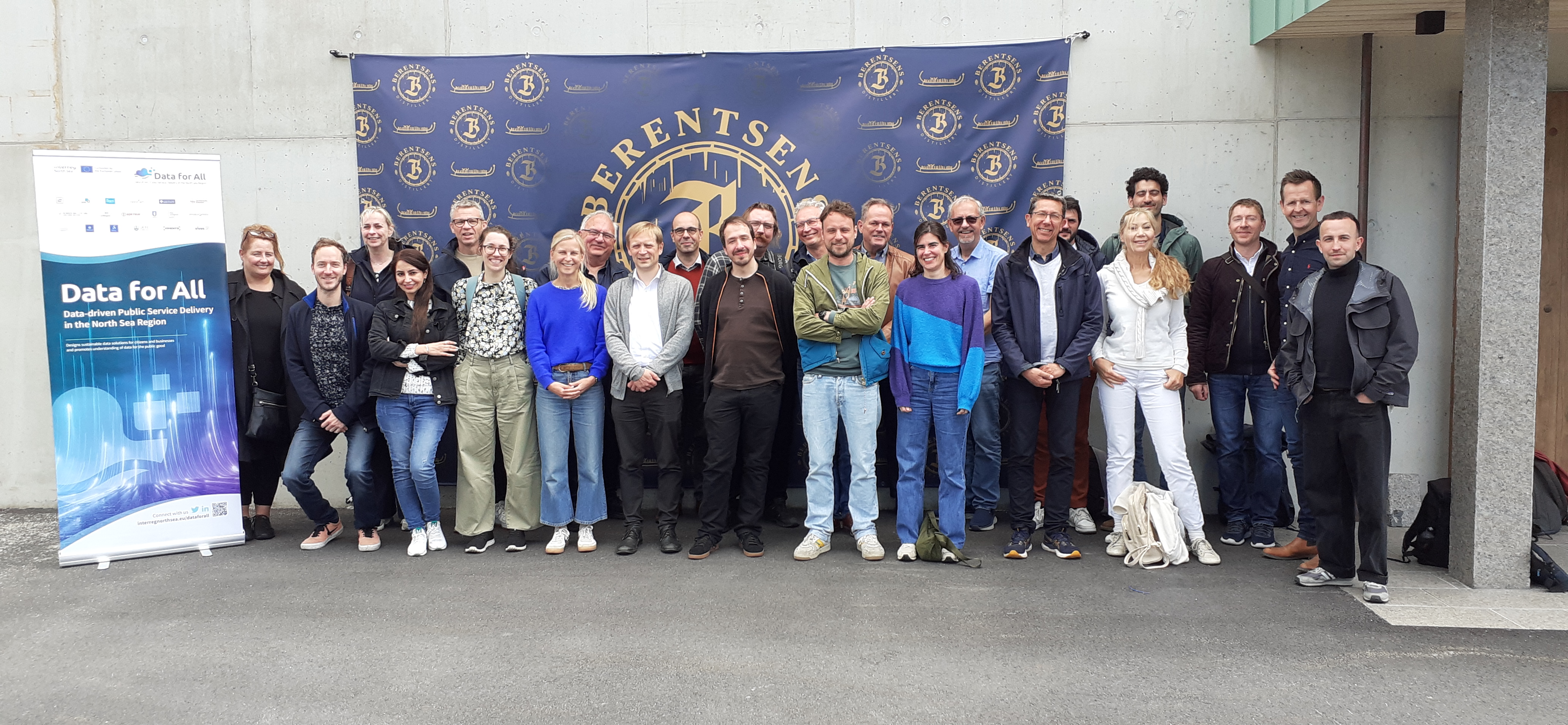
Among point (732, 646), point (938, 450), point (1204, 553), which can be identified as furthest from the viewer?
point (938, 450)

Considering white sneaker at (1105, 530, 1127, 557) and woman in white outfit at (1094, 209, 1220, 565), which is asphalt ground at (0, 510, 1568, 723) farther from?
woman in white outfit at (1094, 209, 1220, 565)

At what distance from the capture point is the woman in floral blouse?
4.84 meters

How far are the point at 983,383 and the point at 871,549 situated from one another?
103 centimetres

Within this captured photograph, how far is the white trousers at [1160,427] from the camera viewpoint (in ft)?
15.3

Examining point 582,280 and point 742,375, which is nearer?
point 742,375

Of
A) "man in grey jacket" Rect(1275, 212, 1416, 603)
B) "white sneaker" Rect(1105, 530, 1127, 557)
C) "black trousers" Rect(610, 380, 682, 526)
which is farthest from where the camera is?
"black trousers" Rect(610, 380, 682, 526)

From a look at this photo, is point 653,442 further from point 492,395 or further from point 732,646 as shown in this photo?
point 732,646

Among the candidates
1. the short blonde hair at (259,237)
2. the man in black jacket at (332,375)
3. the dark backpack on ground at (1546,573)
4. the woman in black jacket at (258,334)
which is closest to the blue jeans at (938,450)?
the dark backpack on ground at (1546,573)

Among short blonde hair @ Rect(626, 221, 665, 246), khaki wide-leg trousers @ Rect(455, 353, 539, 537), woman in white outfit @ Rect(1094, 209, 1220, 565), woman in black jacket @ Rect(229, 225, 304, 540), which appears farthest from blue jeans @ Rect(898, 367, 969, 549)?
woman in black jacket @ Rect(229, 225, 304, 540)

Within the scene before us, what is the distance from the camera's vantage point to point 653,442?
4941 millimetres

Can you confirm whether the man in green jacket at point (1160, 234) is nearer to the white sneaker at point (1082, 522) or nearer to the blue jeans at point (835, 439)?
the white sneaker at point (1082, 522)

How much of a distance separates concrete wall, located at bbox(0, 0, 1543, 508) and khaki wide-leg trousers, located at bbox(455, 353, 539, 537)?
179 centimetres

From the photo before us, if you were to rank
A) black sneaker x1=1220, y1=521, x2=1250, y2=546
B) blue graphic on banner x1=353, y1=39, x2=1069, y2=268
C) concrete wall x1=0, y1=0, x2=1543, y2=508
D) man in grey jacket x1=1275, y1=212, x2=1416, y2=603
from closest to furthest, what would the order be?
1. man in grey jacket x1=1275, y1=212, x2=1416, y2=603
2. black sneaker x1=1220, y1=521, x2=1250, y2=546
3. concrete wall x1=0, y1=0, x2=1543, y2=508
4. blue graphic on banner x1=353, y1=39, x2=1069, y2=268

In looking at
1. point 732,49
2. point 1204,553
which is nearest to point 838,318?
point 1204,553
